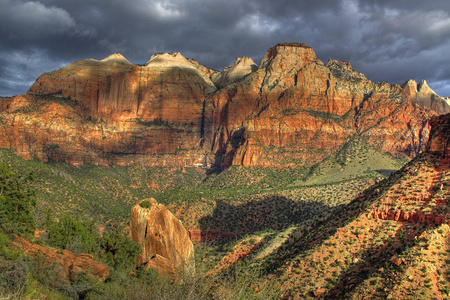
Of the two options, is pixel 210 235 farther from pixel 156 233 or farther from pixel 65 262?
pixel 65 262

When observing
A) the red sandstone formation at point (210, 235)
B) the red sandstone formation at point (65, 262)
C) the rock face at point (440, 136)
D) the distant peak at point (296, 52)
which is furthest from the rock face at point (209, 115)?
the rock face at point (440, 136)

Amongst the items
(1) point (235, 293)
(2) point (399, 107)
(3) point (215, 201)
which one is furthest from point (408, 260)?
(2) point (399, 107)

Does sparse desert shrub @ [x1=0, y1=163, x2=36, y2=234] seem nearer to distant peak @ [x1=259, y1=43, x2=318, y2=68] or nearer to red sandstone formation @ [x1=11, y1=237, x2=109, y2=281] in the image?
red sandstone formation @ [x1=11, y1=237, x2=109, y2=281]

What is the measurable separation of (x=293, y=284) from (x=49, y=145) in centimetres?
11533

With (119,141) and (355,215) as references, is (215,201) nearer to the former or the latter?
(355,215)

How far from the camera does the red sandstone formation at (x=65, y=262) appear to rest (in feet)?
91.7

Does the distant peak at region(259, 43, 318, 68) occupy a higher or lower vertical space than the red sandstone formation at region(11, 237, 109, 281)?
higher

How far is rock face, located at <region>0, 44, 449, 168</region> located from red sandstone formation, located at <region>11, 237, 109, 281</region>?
92.9m

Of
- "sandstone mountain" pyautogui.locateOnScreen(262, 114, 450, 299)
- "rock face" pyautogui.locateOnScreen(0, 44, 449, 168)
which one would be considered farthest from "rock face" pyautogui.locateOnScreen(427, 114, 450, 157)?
"rock face" pyautogui.locateOnScreen(0, 44, 449, 168)

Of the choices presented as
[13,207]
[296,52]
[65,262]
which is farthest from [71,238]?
[296,52]

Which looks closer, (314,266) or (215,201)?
(314,266)

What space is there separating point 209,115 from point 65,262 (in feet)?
524

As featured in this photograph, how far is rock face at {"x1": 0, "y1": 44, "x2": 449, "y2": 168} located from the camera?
13700cm

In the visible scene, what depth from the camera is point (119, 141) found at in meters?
163
